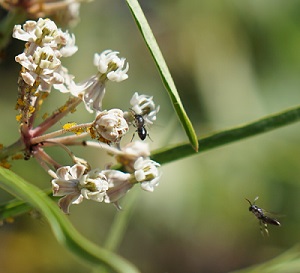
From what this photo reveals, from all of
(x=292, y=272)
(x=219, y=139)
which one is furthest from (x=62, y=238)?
(x=292, y=272)

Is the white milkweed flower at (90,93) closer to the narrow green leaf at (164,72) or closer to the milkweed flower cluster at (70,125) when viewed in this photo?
the milkweed flower cluster at (70,125)

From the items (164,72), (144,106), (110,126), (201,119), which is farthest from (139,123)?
(201,119)

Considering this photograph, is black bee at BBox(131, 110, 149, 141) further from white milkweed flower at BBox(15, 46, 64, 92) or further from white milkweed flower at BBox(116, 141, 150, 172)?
white milkweed flower at BBox(15, 46, 64, 92)

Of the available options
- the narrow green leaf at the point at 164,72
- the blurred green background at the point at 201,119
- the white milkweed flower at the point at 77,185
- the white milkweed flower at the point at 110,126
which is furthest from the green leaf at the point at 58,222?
the blurred green background at the point at 201,119

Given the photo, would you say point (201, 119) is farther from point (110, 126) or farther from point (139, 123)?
point (110, 126)

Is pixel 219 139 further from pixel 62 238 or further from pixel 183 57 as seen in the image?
pixel 183 57

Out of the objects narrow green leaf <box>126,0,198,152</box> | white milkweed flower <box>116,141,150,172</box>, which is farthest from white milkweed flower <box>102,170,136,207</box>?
narrow green leaf <box>126,0,198,152</box>
